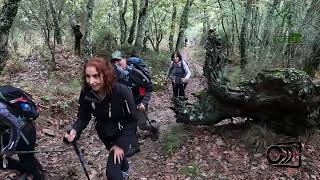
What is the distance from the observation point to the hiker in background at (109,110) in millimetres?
4047

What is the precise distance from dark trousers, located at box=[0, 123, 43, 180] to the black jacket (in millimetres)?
1102

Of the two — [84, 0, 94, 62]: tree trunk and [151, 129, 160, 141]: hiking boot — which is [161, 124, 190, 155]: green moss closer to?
[151, 129, 160, 141]: hiking boot

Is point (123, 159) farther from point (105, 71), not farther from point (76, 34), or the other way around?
point (76, 34)

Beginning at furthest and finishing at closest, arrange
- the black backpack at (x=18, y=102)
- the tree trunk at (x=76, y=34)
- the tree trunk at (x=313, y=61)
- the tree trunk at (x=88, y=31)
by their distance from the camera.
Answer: the tree trunk at (x=76, y=34), the tree trunk at (x=88, y=31), the tree trunk at (x=313, y=61), the black backpack at (x=18, y=102)

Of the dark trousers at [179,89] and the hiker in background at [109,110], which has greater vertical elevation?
the hiker in background at [109,110]

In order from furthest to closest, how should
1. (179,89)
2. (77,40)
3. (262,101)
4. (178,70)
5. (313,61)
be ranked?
(77,40) < (313,61) < (179,89) < (178,70) < (262,101)

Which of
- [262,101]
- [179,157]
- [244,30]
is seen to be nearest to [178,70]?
[179,157]

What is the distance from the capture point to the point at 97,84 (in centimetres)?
404

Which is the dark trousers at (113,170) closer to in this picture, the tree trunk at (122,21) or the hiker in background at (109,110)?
the hiker in background at (109,110)

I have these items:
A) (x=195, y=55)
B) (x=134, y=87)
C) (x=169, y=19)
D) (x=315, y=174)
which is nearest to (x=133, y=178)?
(x=134, y=87)

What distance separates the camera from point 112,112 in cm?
427

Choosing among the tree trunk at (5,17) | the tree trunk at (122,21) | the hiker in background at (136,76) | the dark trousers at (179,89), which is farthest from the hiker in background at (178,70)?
the tree trunk at (122,21)

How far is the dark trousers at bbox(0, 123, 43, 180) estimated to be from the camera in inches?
200

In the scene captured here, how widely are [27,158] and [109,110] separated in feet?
6.33
